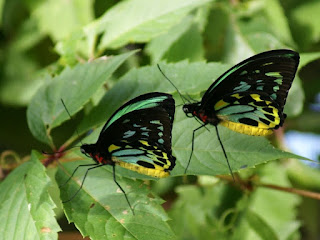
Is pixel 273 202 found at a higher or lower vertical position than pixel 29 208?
Result: lower

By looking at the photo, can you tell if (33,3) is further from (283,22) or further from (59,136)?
(283,22)

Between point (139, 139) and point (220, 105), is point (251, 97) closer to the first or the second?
point (220, 105)

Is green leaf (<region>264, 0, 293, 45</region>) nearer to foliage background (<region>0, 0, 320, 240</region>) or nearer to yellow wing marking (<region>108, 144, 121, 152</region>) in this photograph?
foliage background (<region>0, 0, 320, 240</region>)

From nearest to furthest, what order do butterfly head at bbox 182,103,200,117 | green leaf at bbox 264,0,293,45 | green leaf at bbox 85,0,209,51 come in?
butterfly head at bbox 182,103,200,117 < green leaf at bbox 85,0,209,51 < green leaf at bbox 264,0,293,45

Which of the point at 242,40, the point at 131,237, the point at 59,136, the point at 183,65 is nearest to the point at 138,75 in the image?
the point at 183,65

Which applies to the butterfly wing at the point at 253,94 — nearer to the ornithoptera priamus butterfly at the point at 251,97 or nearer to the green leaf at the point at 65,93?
the ornithoptera priamus butterfly at the point at 251,97

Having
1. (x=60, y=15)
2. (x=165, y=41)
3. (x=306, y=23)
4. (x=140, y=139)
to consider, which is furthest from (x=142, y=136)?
(x=306, y=23)


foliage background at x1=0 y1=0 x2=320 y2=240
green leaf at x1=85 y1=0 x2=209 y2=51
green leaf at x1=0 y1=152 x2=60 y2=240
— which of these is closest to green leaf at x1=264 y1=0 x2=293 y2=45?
foliage background at x1=0 y1=0 x2=320 y2=240
